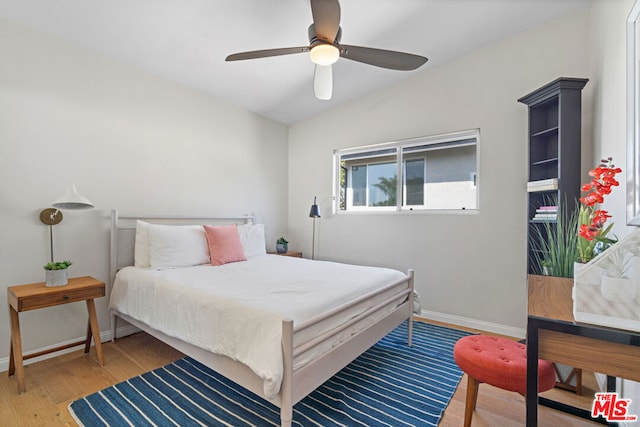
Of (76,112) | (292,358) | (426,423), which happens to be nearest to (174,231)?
(76,112)

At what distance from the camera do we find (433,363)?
244 centimetres

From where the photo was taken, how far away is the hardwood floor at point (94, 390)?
176 cm

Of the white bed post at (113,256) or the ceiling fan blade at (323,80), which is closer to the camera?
the ceiling fan blade at (323,80)

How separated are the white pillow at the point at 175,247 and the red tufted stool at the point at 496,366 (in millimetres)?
2364

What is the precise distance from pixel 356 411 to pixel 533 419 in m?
1.10

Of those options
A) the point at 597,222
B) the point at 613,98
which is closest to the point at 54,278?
the point at 597,222

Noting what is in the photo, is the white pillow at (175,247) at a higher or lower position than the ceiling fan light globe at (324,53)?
lower

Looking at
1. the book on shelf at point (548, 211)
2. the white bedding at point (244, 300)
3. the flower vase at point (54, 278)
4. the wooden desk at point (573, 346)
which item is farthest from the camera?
the book on shelf at point (548, 211)

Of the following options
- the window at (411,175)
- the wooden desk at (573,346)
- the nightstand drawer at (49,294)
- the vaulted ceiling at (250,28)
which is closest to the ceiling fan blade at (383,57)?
the vaulted ceiling at (250,28)

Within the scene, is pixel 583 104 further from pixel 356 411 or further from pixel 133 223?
pixel 133 223

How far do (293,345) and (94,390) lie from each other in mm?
1581

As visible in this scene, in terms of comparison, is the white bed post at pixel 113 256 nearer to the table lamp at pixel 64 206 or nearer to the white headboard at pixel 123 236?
the white headboard at pixel 123 236

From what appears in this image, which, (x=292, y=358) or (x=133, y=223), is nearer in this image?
(x=292, y=358)

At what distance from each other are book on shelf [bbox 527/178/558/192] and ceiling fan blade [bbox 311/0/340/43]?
2051 millimetres
